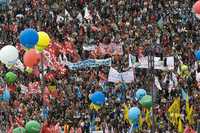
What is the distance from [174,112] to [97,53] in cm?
648

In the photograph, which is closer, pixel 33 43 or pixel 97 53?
pixel 33 43

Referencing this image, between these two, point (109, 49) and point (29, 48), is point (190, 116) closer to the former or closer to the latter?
point (29, 48)

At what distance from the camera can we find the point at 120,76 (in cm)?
2311

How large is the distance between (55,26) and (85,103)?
814cm

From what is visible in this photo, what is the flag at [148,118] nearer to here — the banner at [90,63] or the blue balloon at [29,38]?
the blue balloon at [29,38]

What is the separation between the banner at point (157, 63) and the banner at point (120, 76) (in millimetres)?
346

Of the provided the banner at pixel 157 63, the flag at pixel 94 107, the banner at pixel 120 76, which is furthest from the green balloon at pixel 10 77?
the banner at pixel 157 63

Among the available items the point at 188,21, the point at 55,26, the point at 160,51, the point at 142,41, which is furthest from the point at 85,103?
the point at 188,21

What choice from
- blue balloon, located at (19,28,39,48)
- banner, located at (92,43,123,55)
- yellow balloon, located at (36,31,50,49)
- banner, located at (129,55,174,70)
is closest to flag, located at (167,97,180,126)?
banner, located at (129,55,174,70)

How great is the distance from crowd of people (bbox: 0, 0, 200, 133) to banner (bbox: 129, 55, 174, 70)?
0.36 meters

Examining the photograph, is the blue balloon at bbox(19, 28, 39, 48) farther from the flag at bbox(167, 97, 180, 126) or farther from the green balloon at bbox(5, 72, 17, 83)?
the green balloon at bbox(5, 72, 17, 83)

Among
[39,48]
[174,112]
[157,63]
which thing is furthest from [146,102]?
[157,63]

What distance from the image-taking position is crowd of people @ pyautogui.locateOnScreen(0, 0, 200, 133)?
2158 centimetres

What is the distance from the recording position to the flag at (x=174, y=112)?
2110cm
